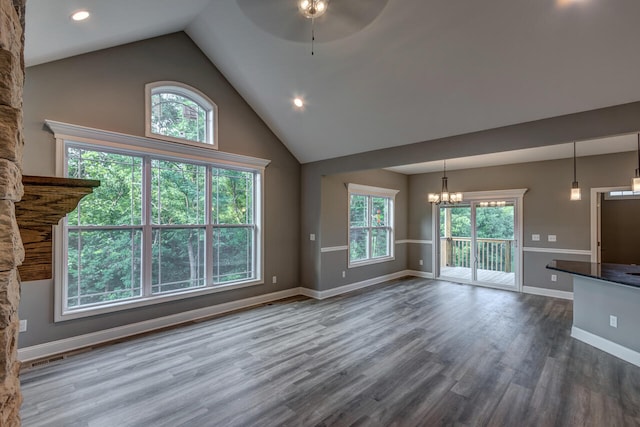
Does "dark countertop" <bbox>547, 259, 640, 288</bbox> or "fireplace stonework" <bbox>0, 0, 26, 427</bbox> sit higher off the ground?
"fireplace stonework" <bbox>0, 0, 26, 427</bbox>

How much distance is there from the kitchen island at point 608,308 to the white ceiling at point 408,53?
1.88 metres

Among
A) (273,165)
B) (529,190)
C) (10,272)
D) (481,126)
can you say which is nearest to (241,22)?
(273,165)

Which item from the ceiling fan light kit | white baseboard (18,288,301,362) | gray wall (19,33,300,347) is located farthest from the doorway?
the ceiling fan light kit

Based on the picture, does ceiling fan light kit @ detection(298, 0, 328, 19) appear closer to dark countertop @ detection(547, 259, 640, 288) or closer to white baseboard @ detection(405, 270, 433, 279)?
dark countertop @ detection(547, 259, 640, 288)

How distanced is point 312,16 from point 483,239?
6404 mm

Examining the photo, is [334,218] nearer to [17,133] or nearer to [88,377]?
[88,377]

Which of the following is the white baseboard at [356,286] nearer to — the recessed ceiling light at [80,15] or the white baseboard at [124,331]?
the white baseboard at [124,331]

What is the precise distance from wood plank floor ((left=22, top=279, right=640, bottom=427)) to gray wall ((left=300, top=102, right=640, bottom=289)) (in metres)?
1.98

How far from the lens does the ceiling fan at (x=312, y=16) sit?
251cm

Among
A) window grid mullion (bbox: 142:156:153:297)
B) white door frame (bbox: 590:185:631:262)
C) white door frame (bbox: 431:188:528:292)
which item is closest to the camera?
window grid mullion (bbox: 142:156:153:297)

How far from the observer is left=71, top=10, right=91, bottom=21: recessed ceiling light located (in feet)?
8.77

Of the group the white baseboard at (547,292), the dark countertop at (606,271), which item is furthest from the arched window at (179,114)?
the white baseboard at (547,292)

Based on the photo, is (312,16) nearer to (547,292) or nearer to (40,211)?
(40,211)

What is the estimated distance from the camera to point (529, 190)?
20.3ft
